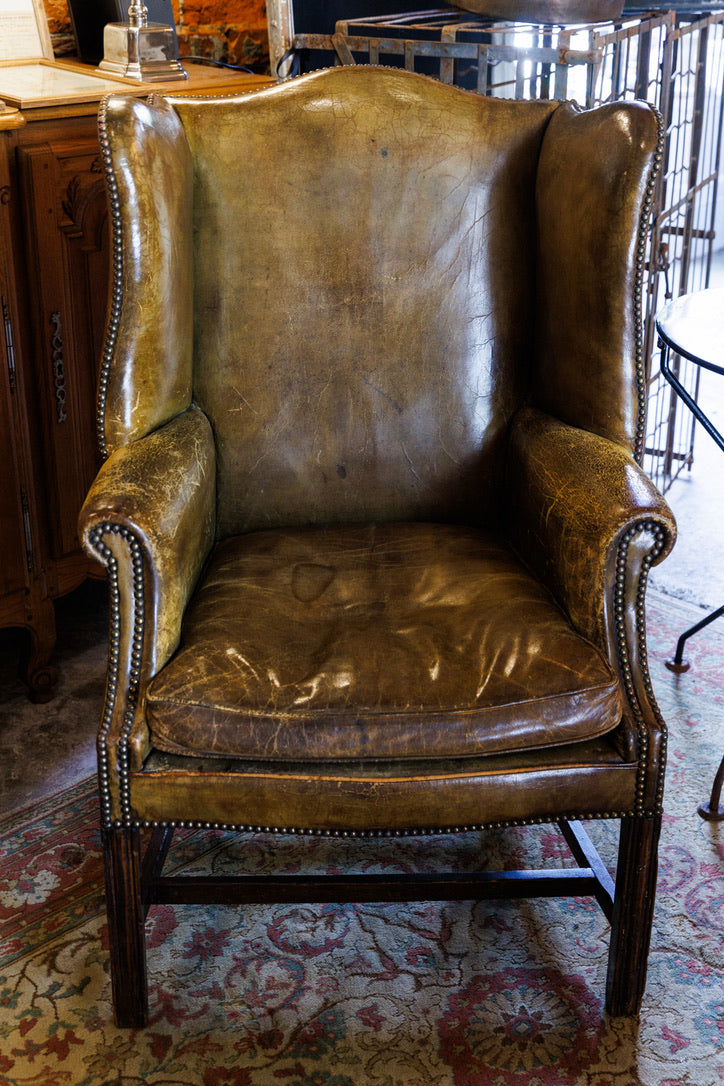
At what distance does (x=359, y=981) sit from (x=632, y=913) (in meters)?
0.43

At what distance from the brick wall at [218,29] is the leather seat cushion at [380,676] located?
1.72 m

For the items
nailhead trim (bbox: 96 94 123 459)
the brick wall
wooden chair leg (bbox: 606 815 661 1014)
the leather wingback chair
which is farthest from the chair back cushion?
the brick wall

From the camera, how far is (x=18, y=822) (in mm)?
2010

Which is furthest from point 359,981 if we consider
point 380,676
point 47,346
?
point 47,346

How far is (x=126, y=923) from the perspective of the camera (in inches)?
59.1

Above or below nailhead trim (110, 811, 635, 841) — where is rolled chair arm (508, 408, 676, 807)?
above

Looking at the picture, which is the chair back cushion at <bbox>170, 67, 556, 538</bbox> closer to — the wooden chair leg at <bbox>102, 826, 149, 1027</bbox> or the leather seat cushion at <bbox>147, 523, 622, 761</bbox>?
the leather seat cushion at <bbox>147, 523, 622, 761</bbox>

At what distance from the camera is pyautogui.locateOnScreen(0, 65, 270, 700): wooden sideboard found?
2.12 m

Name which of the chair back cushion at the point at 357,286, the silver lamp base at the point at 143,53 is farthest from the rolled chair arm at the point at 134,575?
the silver lamp base at the point at 143,53

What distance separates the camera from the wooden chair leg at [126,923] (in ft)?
4.83

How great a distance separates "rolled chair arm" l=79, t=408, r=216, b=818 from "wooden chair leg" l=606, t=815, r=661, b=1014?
0.67m

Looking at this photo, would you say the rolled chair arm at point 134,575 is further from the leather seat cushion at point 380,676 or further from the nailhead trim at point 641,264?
the nailhead trim at point 641,264

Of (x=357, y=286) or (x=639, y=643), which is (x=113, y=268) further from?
(x=639, y=643)

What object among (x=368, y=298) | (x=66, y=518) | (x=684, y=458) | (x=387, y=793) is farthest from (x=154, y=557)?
(x=684, y=458)
